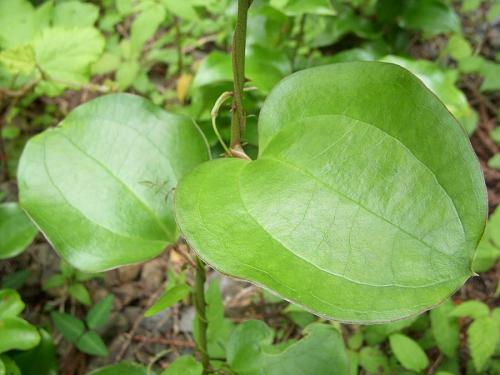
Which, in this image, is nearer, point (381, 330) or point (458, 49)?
point (381, 330)

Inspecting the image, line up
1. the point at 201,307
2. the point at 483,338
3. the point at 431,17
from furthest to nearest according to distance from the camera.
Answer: the point at 431,17, the point at 483,338, the point at 201,307

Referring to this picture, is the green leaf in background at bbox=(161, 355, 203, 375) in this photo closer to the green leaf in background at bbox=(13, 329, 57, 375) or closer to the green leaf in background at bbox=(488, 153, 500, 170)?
the green leaf in background at bbox=(13, 329, 57, 375)

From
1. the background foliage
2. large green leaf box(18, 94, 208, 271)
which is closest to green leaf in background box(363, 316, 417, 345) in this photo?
the background foliage

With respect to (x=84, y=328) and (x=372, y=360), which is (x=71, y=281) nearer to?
(x=84, y=328)

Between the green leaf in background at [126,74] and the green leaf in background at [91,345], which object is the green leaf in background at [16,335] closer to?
the green leaf in background at [91,345]

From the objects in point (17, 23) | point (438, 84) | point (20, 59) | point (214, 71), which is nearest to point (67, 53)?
point (20, 59)
